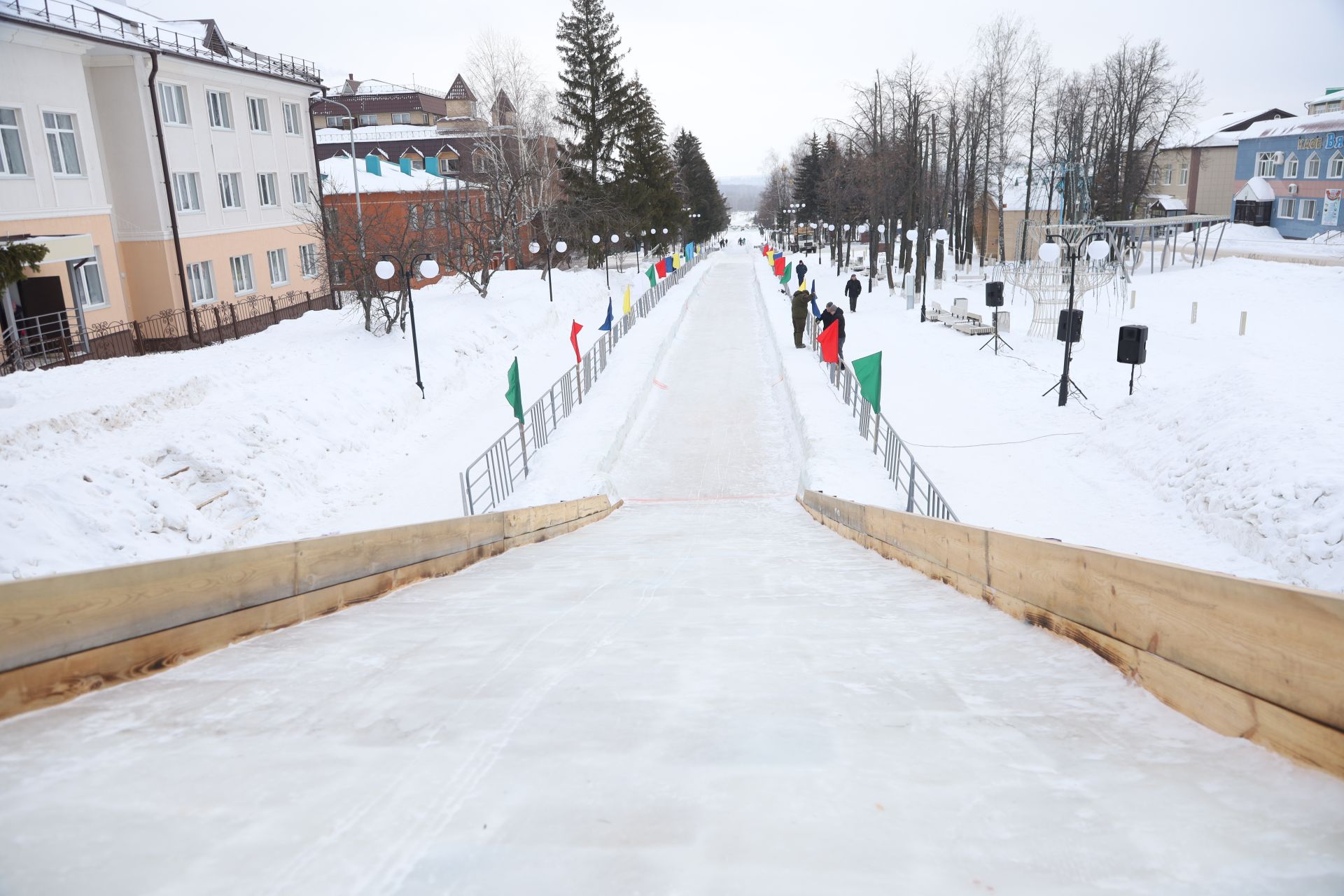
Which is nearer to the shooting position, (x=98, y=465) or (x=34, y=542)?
(x=34, y=542)

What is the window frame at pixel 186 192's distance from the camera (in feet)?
83.2

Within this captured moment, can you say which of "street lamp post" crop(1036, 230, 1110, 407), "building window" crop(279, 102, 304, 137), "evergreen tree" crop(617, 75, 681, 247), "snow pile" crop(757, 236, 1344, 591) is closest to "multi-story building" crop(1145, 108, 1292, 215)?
"evergreen tree" crop(617, 75, 681, 247)

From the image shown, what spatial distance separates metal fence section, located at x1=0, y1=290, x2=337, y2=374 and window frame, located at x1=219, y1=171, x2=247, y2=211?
9.97ft

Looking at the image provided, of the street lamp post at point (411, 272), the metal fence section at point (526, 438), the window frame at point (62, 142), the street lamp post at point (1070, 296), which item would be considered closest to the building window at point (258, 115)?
the window frame at point (62, 142)

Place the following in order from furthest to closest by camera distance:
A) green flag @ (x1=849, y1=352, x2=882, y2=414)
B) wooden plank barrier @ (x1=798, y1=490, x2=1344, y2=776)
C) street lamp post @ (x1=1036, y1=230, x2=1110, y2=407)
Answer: street lamp post @ (x1=1036, y1=230, x2=1110, y2=407) → green flag @ (x1=849, y1=352, x2=882, y2=414) → wooden plank barrier @ (x1=798, y1=490, x2=1344, y2=776)

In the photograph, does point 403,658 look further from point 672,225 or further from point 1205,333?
point 672,225

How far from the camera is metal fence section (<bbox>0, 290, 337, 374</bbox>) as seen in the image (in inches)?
703

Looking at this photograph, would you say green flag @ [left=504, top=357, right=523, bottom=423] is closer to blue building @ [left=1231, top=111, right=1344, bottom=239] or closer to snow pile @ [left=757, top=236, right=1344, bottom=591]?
snow pile @ [left=757, top=236, right=1344, bottom=591]

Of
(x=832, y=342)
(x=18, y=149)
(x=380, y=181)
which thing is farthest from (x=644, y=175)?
(x=832, y=342)

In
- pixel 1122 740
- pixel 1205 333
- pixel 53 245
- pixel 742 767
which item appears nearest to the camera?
pixel 742 767

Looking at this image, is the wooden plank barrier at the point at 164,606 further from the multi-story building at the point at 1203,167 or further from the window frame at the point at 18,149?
the multi-story building at the point at 1203,167

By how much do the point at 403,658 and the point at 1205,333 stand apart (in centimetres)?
2495

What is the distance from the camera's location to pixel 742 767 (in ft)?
9.50

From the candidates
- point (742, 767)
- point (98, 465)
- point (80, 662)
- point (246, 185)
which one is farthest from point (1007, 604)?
point (246, 185)
